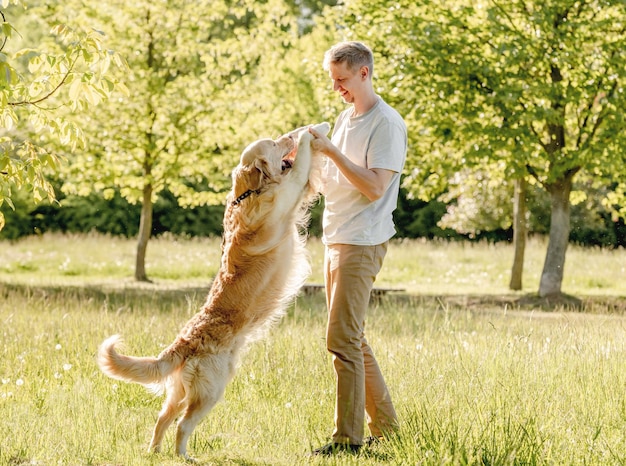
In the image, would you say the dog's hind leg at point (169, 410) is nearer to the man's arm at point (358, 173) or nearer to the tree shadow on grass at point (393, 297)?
the man's arm at point (358, 173)

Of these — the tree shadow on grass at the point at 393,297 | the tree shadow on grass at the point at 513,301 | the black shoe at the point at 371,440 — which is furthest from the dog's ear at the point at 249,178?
the tree shadow on grass at the point at 513,301

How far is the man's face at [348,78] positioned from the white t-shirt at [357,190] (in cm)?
16

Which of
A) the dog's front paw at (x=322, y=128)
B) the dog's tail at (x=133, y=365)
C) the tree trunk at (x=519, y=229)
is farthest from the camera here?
the tree trunk at (x=519, y=229)

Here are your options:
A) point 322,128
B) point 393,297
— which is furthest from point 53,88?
point 393,297

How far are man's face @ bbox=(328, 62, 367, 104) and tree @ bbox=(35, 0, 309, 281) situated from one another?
458 inches

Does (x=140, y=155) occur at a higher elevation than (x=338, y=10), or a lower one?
lower

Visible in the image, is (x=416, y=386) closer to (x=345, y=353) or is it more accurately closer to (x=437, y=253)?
(x=345, y=353)

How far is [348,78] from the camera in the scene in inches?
179

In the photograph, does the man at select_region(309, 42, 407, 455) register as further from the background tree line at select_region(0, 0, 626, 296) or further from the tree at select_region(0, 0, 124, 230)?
the background tree line at select_region(0, 0, 626, 296)

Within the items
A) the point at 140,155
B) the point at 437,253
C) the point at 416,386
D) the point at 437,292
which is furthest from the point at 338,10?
the point at 416,386

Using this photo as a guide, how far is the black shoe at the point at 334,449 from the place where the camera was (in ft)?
15.2

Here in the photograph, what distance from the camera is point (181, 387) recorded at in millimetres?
4668

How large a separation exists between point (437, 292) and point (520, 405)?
36.1 feet

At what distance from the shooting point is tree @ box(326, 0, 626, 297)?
13023 millimetres
